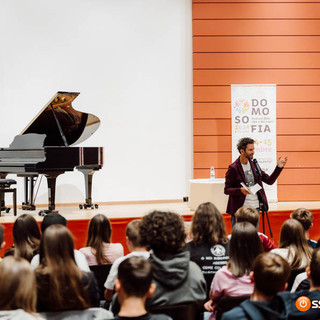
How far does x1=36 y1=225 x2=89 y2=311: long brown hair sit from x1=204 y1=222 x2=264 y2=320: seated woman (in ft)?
2.40

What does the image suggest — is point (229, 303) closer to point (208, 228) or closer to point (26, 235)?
point (208, 228)

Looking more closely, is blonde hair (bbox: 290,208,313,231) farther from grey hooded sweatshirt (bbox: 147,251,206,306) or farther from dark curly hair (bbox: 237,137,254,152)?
dark curly hair (bbox: 237,137,254,152)

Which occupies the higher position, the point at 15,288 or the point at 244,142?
the point at 244,142

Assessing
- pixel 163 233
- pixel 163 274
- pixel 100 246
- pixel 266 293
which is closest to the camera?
pixel 266 293

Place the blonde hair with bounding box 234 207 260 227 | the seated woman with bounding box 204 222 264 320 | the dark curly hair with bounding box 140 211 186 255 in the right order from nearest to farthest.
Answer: the dark curly hair with bounding box 140 211 186 255 < the seated woman with bounding box 204 222 264 320 < the blonde hair with bounding box 234 207 260 227

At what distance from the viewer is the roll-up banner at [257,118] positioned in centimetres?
780

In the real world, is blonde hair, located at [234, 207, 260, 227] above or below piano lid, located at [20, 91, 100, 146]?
below

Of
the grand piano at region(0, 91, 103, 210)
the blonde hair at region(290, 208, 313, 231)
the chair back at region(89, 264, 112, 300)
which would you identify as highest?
the grand piano at region(0, 91, 103, 210)

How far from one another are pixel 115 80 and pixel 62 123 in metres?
1.73

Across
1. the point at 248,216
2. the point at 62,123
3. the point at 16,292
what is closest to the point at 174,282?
the point at 16,292

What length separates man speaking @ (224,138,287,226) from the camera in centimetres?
522

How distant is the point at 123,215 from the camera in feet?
21.7

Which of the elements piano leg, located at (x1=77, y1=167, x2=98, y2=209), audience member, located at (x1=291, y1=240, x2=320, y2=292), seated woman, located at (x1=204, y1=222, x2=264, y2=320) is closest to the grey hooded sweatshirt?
seated woman, located at (x1=204, y1=222, x2=264, y2=320)

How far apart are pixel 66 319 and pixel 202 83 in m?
6.61
